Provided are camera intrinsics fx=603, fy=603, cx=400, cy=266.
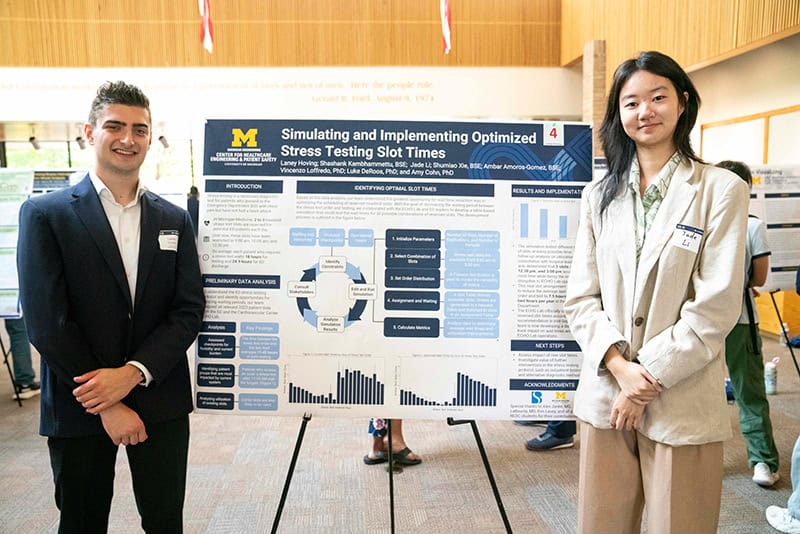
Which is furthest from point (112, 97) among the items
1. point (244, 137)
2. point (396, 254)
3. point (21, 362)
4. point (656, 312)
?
point (21, 362)

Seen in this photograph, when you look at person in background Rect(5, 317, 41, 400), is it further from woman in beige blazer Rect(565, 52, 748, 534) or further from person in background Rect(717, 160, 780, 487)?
person in background Rect(717, 160, 780, 487)

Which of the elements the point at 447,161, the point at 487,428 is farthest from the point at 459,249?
the point at 487,428

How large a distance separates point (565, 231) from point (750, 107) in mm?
6185

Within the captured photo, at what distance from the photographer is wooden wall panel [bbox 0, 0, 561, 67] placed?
508 centimetres

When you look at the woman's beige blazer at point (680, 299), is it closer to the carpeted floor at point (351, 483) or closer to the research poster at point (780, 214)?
the carpeted floor at point (351, 483)

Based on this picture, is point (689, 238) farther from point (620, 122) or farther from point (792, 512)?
point (792, 512)

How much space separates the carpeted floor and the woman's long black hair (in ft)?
5.76

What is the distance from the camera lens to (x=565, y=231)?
78.9 inches

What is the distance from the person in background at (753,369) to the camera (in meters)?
3.20

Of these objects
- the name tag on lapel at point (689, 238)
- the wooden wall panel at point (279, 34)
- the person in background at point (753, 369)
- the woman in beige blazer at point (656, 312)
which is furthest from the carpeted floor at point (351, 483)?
the wooden wall panel at point (279, 34)

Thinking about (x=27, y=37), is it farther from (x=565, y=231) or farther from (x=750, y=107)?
(x=750, y=107)

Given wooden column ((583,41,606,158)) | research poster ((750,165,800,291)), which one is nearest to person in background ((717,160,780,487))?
wooden column ((583,41,606,158))

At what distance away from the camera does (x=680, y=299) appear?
5.18 feet

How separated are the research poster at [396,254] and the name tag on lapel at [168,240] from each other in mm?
179
